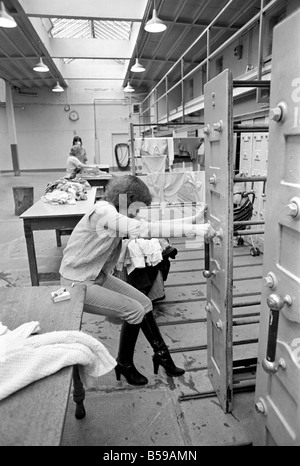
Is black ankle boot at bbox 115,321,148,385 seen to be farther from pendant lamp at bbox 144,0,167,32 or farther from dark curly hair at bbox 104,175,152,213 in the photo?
pendant lamp at bbox 144,0,167,32

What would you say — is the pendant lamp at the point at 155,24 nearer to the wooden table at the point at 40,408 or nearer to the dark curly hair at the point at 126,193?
the dark curly hair at the point at 126,193

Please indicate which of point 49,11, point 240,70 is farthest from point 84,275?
point 240,70

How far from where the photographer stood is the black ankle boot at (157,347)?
7.50 feet

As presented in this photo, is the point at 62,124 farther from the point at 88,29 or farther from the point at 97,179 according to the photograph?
the point at 97,179

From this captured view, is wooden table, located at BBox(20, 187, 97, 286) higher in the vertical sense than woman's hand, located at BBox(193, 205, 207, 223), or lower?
lower

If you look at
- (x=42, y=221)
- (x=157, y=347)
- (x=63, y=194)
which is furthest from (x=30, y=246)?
(x=157, y=347)

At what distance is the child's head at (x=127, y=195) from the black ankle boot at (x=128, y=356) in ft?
2.57

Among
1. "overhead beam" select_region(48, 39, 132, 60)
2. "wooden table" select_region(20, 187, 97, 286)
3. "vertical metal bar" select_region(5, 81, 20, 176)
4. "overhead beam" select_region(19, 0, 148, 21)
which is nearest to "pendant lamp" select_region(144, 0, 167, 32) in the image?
"overhead beam" select_region(19, 0, 148, 21)

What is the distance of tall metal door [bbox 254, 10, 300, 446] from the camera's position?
1.03m

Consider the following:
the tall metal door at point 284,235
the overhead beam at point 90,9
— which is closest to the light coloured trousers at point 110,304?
the tall metal door at point 284,235

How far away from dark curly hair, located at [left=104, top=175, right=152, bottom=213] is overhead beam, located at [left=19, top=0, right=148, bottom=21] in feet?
22.6

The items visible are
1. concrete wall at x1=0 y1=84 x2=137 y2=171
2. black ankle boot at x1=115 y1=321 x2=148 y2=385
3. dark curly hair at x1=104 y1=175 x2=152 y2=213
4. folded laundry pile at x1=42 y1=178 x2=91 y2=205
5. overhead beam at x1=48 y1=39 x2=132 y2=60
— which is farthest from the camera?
concrete wall at x1=0 y1=84 x2=137 y2=171

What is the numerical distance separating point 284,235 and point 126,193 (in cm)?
112

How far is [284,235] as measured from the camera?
3.79ft
